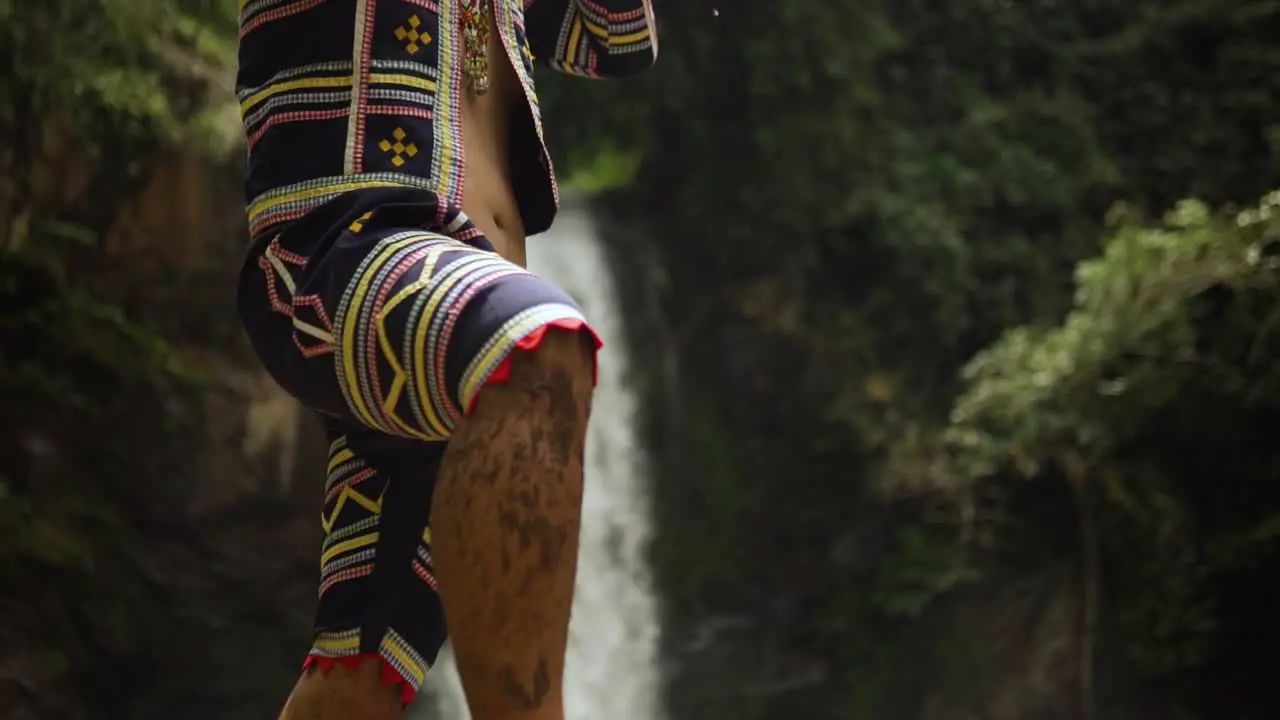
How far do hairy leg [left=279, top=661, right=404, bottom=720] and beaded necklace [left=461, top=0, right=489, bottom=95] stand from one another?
0.56 m

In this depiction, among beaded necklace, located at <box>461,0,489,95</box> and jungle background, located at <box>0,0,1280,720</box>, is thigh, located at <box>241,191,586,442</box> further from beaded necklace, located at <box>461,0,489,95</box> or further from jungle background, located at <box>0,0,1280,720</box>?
jungle background, located at <box>0,0,1280,720</box>

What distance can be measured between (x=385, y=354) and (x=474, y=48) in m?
0.38

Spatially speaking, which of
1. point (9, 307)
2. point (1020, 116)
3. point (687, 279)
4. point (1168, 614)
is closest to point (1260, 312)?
point (1168, 614)

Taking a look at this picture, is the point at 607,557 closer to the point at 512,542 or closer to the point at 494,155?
the point at 494,155

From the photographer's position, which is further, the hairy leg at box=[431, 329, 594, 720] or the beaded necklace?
the beaded necklace

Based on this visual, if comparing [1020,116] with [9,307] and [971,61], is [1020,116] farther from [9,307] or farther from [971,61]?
[9,307]

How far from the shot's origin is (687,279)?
486 cm

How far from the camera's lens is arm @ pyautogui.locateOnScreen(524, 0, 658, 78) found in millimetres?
1560

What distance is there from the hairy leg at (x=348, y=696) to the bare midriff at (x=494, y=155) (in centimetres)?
42

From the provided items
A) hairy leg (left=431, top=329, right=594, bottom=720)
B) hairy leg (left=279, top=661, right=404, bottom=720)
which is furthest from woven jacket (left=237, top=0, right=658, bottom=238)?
hairy leg (left=279, top=661, right=404, bottom=720)

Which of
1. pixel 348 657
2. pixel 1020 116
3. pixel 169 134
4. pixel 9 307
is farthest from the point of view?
pixel 1020 116

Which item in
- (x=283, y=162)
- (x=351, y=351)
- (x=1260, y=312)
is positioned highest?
(x=1260, y=312)

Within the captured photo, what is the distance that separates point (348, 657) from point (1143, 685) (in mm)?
3440

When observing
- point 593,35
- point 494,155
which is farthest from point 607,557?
point 494,155
